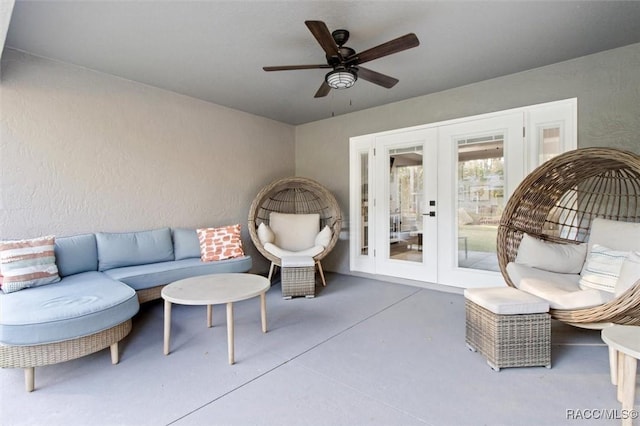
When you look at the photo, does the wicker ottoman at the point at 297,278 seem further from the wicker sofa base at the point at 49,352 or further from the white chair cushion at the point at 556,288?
the white chair cushion at the point at 556,288

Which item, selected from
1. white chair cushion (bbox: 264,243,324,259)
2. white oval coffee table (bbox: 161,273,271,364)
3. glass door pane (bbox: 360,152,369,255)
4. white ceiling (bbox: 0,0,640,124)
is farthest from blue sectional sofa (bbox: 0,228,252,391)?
glass door pane (bbox: 360,152,369,255)

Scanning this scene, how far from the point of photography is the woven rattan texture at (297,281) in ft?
11.6

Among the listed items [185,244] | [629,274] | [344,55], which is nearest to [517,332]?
[629,274]

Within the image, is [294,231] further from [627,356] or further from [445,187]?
[627,356]

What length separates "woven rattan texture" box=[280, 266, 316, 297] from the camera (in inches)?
139

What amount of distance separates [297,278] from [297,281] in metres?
0.03

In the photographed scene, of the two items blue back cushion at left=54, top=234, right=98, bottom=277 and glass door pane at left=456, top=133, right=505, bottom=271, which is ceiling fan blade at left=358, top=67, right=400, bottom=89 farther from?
blue back cushion at left=54, top=234, right=98, bottom=277

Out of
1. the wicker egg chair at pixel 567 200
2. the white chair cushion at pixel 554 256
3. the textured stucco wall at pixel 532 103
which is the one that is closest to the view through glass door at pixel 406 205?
the textured stucco wall at pixel 532 103

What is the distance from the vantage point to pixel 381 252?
445cm

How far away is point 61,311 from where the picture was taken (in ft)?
6.16

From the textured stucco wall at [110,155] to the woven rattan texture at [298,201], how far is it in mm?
356

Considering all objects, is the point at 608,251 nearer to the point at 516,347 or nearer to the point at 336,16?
the point at 516,347

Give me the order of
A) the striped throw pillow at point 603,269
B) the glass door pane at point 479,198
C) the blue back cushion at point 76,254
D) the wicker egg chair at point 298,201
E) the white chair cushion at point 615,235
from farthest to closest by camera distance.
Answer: the wicker egg chair at point 298,201 < the glass door pane at point 479,198 < the blue back cushion at point 76,254 < the white chair cushion at point 615,235 < the striped throw pillow at point 603,269

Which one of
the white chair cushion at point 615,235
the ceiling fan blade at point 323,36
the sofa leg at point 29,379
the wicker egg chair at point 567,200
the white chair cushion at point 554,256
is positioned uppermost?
the ceiling fan blade at point 323,36
